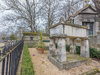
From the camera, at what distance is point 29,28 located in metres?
12.6

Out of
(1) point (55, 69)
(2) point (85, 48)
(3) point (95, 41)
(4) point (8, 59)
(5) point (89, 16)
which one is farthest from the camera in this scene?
(5) point (89, 16)

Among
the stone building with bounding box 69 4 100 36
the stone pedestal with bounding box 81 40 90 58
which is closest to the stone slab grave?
the stone pedestal with bounding box 81 40 90 58

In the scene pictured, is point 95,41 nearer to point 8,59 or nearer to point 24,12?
point 8,59

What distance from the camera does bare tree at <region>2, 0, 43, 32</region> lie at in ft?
35.3

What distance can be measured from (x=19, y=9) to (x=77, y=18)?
9805 mm

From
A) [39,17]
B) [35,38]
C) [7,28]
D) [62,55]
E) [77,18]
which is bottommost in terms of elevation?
[62,55]

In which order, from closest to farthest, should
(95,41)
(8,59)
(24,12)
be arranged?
1. (8,59)
2. (95,41)
3. (24,12)

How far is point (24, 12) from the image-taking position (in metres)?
11.6

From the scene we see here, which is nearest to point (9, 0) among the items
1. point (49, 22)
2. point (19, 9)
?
point (19, 9)

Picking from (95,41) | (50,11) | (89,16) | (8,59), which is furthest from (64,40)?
(50,11)

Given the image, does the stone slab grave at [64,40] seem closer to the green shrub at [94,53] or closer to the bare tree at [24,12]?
the green shrub at [94,53]

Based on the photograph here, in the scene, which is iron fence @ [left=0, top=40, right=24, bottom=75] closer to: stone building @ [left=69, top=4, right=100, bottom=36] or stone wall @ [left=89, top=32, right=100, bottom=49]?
stone wall @ [left=89, top=32, right=100, bottom=49]

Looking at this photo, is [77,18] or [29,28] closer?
[77,18]

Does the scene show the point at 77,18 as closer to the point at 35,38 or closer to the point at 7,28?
the point at 35,38
